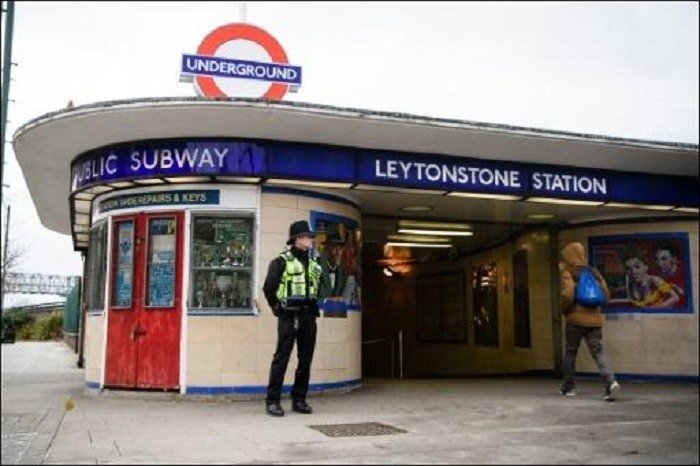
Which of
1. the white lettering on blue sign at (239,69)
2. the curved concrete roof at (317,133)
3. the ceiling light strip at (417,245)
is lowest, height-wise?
the ceiling light strip at (417,245)

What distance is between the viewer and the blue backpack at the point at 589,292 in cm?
938

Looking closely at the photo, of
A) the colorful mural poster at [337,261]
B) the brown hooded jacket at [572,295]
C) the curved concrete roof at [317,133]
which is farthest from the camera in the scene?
the colorful mural poster at [337,261]

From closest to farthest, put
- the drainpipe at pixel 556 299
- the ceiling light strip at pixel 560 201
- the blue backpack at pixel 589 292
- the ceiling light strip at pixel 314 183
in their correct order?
the blue backpack at pixel 589 292 → the ceiling light strip at pixel 314 183 → the ceiling light strip at pixel 560 201 → the drainpipe at pixel 556 299

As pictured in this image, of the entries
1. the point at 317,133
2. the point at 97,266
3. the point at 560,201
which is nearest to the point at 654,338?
the point at 560,201

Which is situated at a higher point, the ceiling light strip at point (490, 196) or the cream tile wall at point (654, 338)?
the ceiling light strip at point (490, 196)

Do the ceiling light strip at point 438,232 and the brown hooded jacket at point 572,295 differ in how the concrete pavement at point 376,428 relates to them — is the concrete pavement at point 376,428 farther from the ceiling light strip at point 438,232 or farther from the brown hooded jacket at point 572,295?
the ceiling light strip at point 438,232

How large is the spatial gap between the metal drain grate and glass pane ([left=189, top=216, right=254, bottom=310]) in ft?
9.31

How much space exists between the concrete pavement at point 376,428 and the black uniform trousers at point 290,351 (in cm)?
29

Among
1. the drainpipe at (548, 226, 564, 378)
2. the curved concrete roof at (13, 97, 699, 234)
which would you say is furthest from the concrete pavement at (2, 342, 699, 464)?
the curved concrete roof at (13, 97, 699, 234)

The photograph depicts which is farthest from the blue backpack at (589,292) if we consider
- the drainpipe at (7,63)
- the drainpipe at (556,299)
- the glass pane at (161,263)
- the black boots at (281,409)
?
the drainpipe at (7,63)

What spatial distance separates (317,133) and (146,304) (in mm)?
3090

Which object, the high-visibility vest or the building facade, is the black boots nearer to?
the high-visibility vest

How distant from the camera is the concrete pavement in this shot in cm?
549

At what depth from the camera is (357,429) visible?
269 inches
